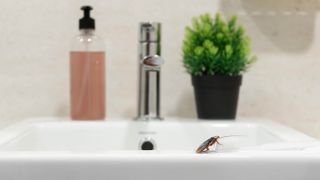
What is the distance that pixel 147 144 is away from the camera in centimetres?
82

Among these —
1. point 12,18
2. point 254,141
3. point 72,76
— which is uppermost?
point 12,18

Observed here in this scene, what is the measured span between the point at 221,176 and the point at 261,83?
50 cm

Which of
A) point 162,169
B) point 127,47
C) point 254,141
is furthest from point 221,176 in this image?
point 127,47

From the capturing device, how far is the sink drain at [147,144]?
81 centimetres

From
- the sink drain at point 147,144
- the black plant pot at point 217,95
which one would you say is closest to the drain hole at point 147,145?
the sink drain at point 147,144

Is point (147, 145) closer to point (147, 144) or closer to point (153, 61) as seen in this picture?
point (147, 144)

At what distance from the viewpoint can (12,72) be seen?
94 cm

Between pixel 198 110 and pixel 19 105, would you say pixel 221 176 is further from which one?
pixel 19 105

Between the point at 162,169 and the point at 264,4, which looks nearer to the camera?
the point at 162,169

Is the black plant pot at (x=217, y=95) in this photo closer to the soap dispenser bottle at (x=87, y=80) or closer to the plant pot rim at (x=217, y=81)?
the plant pot rim at (x=217, y=81)

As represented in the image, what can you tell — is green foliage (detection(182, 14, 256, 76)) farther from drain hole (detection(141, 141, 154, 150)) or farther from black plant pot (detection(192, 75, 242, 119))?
drain hole (detection(141, 141, 154, 150))

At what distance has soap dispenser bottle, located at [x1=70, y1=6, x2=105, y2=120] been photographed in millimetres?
852

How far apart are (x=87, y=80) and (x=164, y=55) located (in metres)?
0.17

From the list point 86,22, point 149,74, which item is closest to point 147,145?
point 149,74
